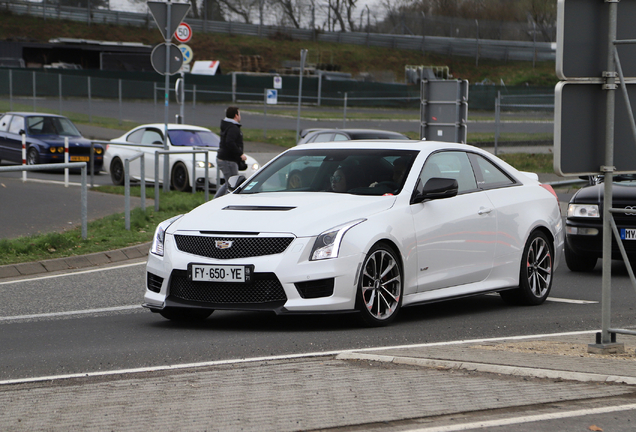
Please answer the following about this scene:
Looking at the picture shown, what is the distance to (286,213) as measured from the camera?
739 centimetres

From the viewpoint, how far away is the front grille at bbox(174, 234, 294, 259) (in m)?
7.13

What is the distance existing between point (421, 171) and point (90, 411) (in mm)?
4227

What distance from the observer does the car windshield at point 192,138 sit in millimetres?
22031

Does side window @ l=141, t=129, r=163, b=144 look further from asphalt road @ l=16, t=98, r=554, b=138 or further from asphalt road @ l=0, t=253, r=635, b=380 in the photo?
asphalt road @ l=16, t=98, r=554, b=138

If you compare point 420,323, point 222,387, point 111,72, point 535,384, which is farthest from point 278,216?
point 111,72

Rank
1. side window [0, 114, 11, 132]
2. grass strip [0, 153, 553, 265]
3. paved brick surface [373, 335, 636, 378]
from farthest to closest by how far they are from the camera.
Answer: side window [0, 114, 11, 132], grass strip [0, 153, 553, 265], paved brick surface [373, 335, 636, 378]

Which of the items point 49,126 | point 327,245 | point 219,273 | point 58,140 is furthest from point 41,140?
point 327,245

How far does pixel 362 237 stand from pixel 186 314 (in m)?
1.77

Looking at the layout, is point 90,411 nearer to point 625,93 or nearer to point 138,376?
point 138,376

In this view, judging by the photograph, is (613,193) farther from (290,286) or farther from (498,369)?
(498,369)

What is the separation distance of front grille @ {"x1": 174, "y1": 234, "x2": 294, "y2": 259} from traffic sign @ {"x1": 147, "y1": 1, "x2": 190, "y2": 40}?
938 centimetres

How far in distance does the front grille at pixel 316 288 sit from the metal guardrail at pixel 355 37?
227 feet

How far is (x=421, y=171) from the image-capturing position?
326 inches

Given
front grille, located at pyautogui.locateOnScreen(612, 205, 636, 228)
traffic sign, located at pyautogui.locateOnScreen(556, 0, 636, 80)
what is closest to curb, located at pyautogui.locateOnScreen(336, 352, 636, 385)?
Result: traffic sign, located at pyautogui.locateOnScreen(556, 0, 636, 80)
